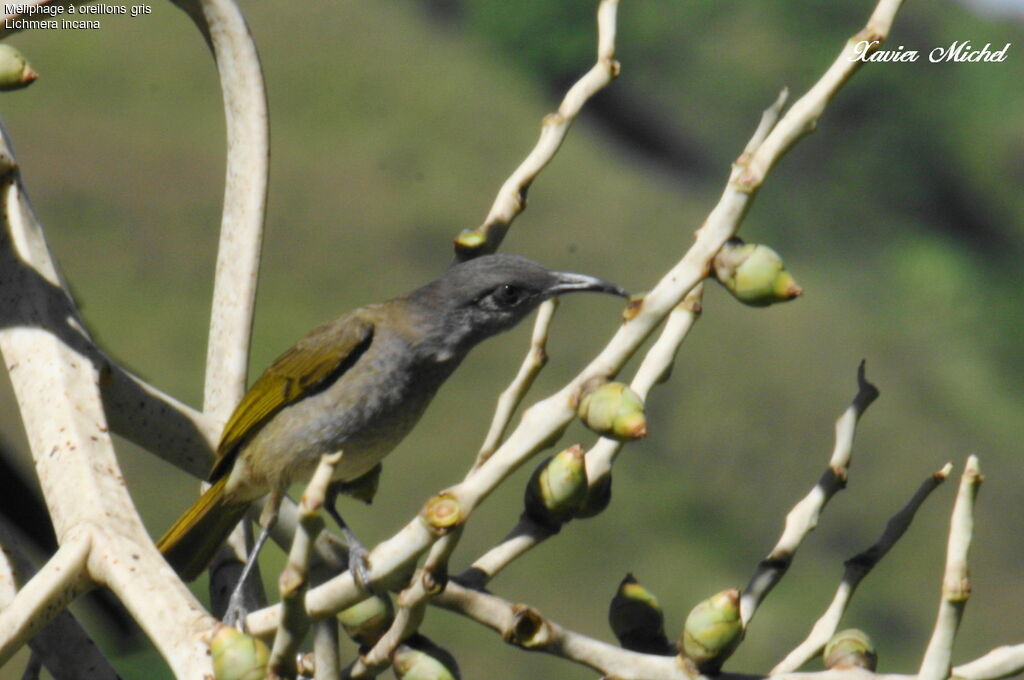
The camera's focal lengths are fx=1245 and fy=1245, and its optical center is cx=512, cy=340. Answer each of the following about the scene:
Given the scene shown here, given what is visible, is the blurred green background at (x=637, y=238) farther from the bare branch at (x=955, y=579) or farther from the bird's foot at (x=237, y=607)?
the bare branch at (x=955, y=579)

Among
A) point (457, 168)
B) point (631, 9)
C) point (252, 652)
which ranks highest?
point (631, 9)

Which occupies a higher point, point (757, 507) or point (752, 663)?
point (757, 507)

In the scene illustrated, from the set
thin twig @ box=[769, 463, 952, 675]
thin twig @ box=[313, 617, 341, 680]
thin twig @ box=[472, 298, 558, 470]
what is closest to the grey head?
thin twig @ box=[472, 298, 558, 470]

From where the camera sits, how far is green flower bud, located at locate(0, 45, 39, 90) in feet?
5.26

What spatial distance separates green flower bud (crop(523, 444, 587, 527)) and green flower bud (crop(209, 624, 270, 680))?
1.03 ft

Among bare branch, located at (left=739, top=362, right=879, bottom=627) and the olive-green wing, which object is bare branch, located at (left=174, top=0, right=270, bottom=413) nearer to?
the olive-green wing

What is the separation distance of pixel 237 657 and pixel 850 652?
628 mm

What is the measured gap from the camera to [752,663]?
19.3 ft

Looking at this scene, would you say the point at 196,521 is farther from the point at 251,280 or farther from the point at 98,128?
the point at 98,128

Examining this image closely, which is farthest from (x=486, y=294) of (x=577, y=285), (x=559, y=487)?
(x=559, y=487)

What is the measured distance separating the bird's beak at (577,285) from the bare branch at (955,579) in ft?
2.96

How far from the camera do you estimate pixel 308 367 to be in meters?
2.25

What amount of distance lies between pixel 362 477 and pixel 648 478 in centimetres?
480

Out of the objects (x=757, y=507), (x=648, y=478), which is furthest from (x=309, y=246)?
(x=757, y=507)
